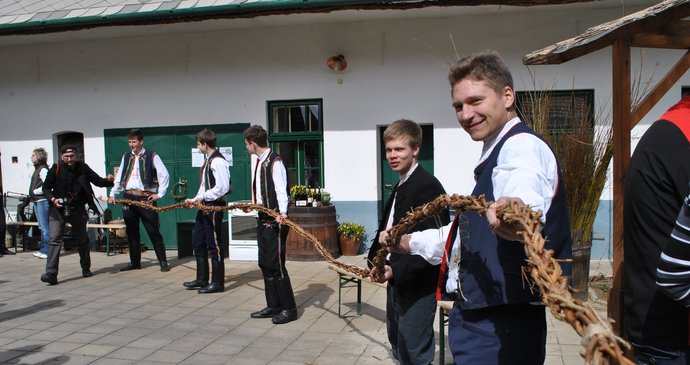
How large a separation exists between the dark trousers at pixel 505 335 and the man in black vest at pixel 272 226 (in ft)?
11.3

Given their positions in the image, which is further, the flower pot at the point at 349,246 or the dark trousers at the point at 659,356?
the flower pot at the point at 349,246

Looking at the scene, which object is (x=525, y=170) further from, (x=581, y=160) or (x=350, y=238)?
(x=350, y=238)

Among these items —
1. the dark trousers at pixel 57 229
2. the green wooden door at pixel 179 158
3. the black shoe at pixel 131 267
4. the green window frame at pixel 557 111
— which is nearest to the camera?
the green window frame at pixel 557 111

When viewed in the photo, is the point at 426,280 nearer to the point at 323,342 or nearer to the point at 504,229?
the point at 504,229

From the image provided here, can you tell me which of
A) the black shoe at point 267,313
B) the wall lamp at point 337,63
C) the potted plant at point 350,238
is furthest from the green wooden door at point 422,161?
the black shoe at point 267,313

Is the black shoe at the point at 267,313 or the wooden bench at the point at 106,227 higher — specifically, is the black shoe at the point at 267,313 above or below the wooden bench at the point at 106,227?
below

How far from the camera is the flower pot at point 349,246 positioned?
29.1ft

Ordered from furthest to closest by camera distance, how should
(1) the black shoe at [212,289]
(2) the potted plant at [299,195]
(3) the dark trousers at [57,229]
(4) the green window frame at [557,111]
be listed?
(2) the potted plant at [299,195] < (3) the dark trousers at [57,229] < (1) the black shoe at [212,289] < (4) the green window frame at [557,111]

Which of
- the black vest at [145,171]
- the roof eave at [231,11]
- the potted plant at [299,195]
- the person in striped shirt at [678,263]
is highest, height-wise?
the roof eave at [231,11]

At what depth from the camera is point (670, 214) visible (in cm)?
173

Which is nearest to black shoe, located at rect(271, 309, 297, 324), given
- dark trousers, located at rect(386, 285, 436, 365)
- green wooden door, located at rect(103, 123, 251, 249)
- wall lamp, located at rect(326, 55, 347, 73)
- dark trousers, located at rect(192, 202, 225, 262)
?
dark trousers, located at rect(192, 202, 225, 262)

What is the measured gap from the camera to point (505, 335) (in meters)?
1.87

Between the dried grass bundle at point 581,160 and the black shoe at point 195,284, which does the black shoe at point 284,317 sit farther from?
the dried grass bundle at point 581,160

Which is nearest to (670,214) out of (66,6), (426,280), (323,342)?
(426,280)
